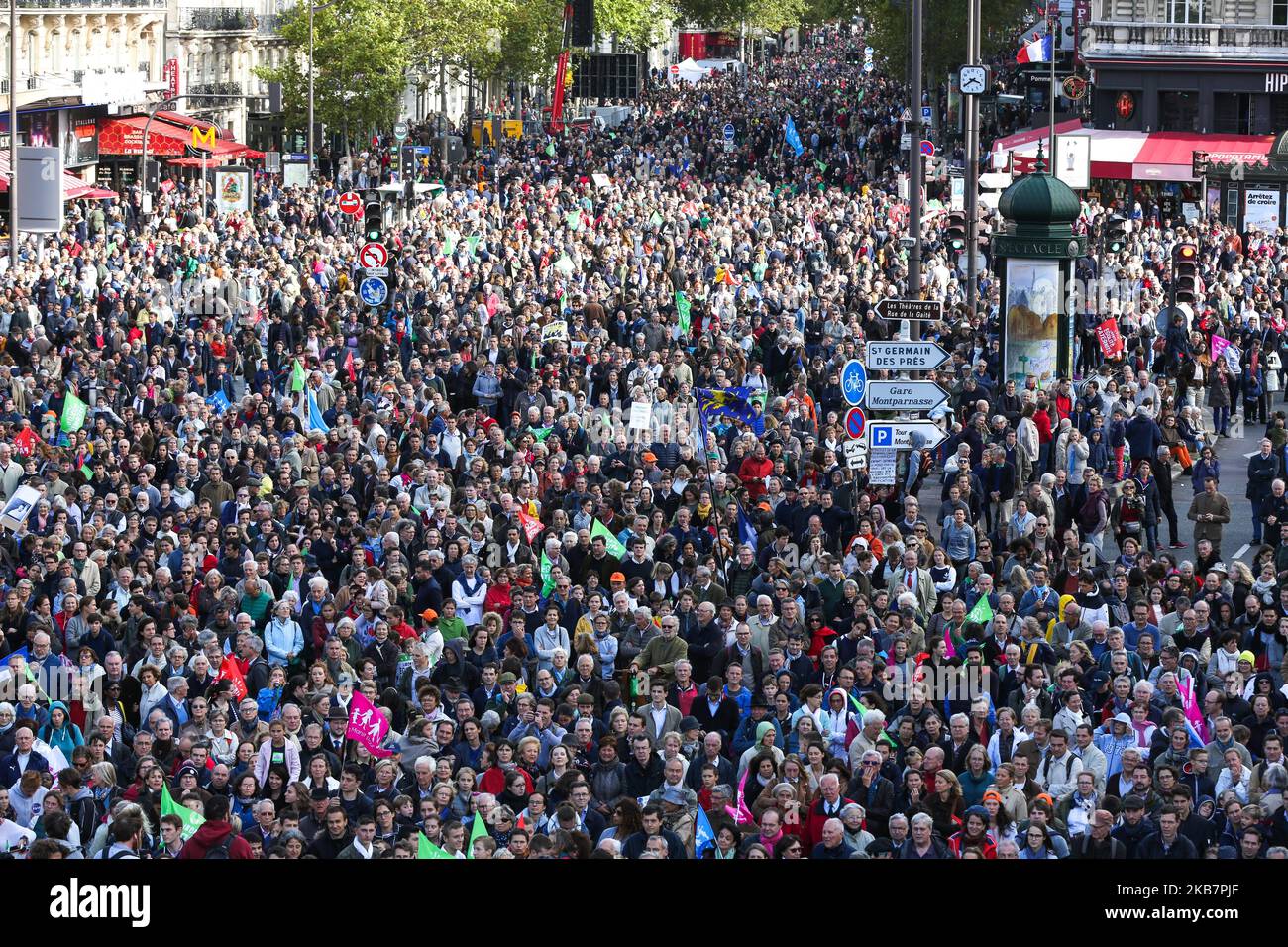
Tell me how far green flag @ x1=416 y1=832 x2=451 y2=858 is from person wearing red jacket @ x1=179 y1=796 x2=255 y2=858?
0.80m

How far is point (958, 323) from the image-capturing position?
31234 mm

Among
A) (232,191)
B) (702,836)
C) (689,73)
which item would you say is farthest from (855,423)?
(689,73)

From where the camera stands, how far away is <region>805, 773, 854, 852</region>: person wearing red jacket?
1137 cm

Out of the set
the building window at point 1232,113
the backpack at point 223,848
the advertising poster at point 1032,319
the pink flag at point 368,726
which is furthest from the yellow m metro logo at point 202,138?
the backpack at point 223,848

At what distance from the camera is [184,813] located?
37.4 feet

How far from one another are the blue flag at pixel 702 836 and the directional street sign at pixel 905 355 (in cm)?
881

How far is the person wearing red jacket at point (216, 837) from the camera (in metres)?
10.9

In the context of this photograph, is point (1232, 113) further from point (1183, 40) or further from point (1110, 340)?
point (1110, 340)

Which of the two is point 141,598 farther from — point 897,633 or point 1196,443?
point 1196,443

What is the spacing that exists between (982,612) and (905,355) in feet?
14.3

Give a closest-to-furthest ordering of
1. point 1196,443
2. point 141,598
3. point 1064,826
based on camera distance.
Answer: point 1064,826 < point 141,598 < point 1196,443

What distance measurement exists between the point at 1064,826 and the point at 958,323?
66.4 ft
